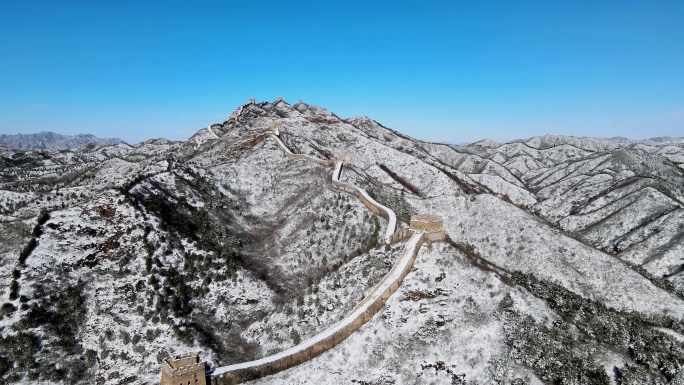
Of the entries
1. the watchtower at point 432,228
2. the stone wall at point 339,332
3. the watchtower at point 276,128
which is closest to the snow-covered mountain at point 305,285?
the stone wall at point 339,332

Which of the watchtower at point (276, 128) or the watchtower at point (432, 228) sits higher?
the watchtower at point (276, 128)

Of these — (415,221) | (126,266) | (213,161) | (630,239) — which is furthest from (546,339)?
(213,161)

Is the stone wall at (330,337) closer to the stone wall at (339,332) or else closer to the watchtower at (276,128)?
the stone wall at (339,332)

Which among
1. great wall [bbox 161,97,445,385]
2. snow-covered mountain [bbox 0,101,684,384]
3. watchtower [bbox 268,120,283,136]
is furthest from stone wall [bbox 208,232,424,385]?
watchtower [bbox 268,120,283,136]

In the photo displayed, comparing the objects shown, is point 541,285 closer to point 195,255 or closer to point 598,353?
point 598,353

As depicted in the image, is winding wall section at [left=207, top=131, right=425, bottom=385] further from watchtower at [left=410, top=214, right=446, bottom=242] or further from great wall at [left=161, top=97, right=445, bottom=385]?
watchtower at [left=410, top=214, right=446, bottom=242]

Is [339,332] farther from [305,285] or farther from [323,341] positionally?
[305,285]
